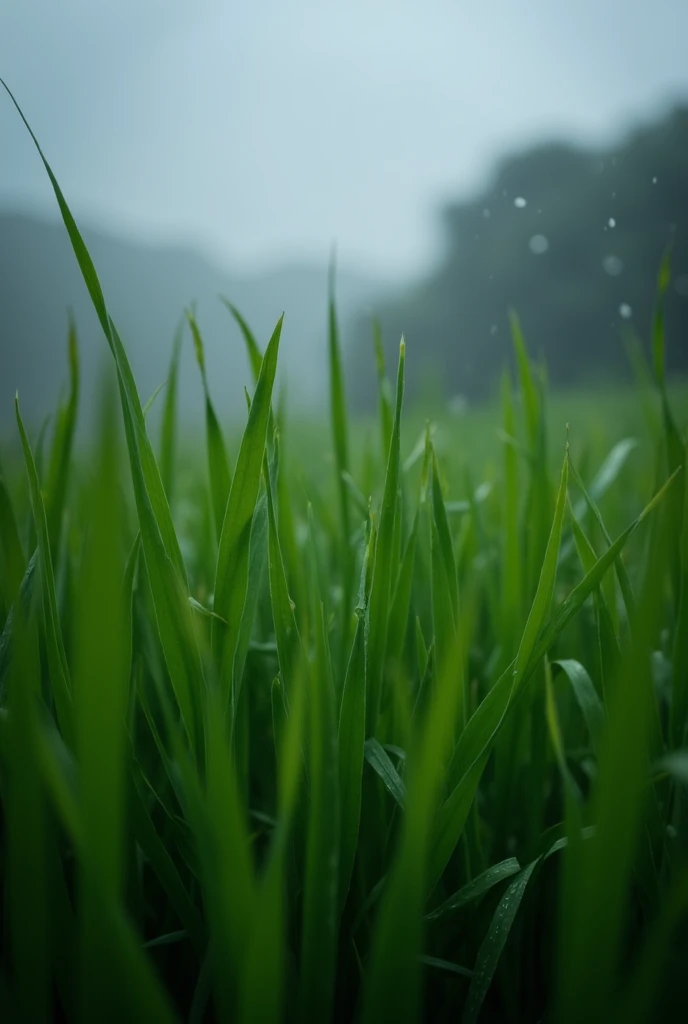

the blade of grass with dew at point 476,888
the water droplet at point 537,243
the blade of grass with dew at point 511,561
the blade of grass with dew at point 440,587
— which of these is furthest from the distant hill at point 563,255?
the blade of grass with dew at point 476,888

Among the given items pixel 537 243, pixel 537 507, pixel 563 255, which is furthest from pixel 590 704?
pixel 563 255

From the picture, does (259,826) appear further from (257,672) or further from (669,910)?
(669,910)

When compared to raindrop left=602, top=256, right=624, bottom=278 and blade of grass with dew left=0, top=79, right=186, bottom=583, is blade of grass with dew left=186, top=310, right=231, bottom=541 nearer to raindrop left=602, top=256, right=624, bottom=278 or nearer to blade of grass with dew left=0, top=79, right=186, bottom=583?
blade of grass with dew left=0, top=79, right=186, bottom=583

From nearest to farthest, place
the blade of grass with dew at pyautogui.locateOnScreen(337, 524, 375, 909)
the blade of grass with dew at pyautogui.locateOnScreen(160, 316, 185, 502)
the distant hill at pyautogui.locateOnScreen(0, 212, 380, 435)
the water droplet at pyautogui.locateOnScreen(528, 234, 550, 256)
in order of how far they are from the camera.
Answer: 1. the blade of grass with dew at pyautogui.locateOnScreen(337, 524, 375, 909)
2. the blade of grass with dew at pyautogui.locateOnScreen(160, 316, 185, 502)
3. the water droplet at pyautogui.locateOnScreen(528, 234, 550, 256)
4. the distant hill at pyautogui.locateOnScreen(0, 212, 380, 435)

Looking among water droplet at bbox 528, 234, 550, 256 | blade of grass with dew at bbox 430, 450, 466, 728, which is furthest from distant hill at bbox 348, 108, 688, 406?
blade of grass with dew at bbox 430, 450, 466, 728

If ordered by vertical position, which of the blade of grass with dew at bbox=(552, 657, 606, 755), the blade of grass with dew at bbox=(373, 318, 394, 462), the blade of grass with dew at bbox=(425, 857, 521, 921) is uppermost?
the blade of grass with dew at bbox=(373, 318, 394, 462)

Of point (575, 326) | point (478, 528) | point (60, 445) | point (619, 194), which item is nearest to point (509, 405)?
point (478, 528)

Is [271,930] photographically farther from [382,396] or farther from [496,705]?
[382,396]
